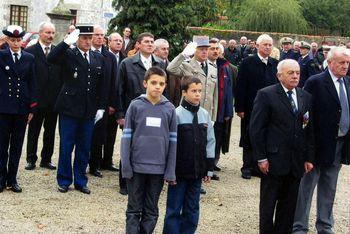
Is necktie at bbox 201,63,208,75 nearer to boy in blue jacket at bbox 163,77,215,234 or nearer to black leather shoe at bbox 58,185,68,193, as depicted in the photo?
boy in blue jacket at bbox 163,77,215,234

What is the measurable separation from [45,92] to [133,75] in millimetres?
2027

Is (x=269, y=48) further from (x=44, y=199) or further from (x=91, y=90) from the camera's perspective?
(x=44, y=199)

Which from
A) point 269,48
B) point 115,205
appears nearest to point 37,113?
point 115,205

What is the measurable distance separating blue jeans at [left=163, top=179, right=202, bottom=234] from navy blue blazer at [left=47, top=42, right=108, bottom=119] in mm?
2296

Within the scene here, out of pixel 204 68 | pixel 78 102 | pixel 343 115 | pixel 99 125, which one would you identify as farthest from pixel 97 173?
pixel 343 115

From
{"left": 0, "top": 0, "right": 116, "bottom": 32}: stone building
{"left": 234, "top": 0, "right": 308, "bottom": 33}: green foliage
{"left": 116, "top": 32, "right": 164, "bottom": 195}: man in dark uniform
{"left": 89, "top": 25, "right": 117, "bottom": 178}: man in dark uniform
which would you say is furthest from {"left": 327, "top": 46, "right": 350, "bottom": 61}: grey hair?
{"left": 0, "top": 0, "right": 116, "bottom": 32}: stone building

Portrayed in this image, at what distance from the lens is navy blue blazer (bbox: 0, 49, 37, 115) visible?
7.66 m

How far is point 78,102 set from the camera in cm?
785

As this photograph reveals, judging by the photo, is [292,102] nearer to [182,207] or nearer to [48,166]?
[182,207]

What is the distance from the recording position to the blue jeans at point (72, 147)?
312 inches

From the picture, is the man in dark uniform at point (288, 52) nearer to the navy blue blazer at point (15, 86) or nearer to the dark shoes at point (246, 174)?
the dark shoes at point (246, 174)

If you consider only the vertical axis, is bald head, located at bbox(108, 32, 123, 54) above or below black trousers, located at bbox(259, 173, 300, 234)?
above

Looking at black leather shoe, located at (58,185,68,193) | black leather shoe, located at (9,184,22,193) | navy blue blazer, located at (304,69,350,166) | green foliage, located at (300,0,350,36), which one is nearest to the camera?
navy blue blazer, located at (304,69,350,166)

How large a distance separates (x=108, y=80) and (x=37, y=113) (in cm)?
172
